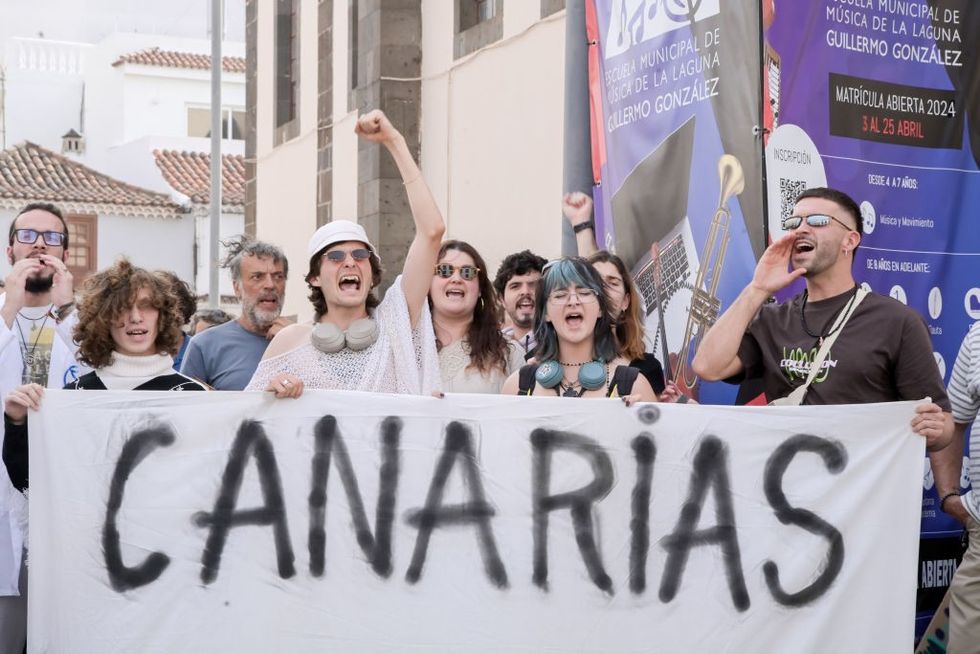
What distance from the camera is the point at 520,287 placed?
6.30 meters

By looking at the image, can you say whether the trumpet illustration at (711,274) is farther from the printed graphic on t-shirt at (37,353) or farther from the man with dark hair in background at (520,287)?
the printed graphic on t-shirt at (37,353)

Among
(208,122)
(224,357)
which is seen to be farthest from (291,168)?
(208,122)

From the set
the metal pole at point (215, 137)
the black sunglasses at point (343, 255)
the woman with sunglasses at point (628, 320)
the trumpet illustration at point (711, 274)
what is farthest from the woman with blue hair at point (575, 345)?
the metal pole at point (215, 137)

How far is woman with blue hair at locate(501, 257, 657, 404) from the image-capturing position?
4875 millimetres

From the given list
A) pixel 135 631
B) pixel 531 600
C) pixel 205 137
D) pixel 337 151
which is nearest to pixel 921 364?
pixel 531 600

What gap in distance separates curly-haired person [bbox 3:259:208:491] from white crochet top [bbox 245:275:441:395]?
318 mm

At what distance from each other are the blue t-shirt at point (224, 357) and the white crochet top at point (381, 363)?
89cm

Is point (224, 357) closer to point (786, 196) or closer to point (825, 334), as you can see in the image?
point (786, 196)

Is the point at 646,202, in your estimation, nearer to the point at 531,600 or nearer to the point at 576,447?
the point at 576,447

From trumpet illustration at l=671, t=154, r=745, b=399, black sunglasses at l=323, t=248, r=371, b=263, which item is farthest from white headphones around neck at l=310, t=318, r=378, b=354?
trumpet illustration at l=671, t=154, r=745, b=399

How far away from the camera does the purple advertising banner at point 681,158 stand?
214 inches

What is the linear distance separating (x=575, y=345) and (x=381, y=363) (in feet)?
2.17

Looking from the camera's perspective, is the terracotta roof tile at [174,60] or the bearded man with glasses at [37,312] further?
the terracotta roof tile at [174,60]

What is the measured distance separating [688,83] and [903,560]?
6.84ft
